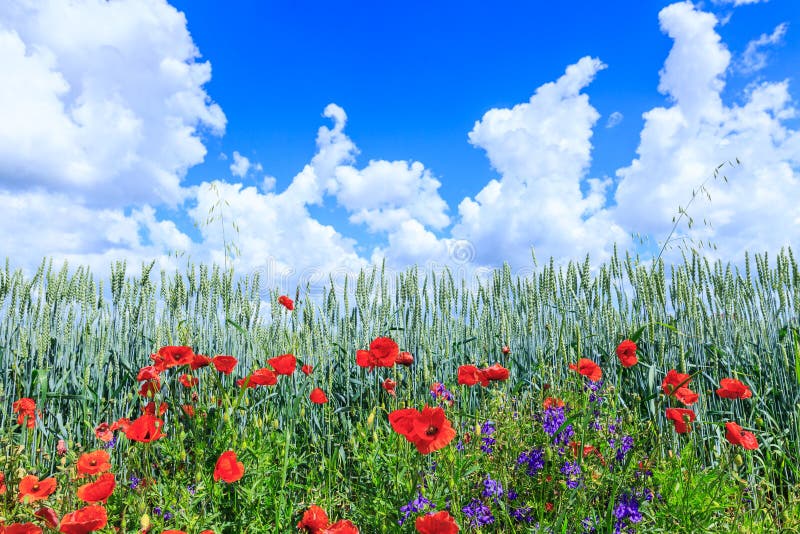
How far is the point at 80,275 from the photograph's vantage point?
309 cm

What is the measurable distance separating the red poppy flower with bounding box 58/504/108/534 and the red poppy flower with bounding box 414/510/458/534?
0.73m

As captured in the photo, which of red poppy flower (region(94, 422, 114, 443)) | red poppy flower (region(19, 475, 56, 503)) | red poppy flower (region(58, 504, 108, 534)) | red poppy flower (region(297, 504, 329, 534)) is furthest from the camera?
red poppy flower (region(94, 422, 114, 443))

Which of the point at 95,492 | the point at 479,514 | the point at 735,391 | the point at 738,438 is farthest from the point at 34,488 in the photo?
the point at 735,391

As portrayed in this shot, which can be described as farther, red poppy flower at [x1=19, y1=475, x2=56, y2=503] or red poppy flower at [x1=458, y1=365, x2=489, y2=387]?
red poppy flower at [x1=458, y1=365, x2=489, y2=387]

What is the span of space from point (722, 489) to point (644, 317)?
5.34 ft

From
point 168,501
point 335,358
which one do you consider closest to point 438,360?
point 335,358

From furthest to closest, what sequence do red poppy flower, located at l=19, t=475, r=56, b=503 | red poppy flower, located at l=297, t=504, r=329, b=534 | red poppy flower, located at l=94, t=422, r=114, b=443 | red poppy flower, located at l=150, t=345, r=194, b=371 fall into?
red poppy flower, located at l=94, t=422, r=114, b=443 → red poppy flower, located at l=150, t=345, r=194, b=371 → red poppy flower, located at l=19, t=475, r=56, b=503 → red poppy flower, located at l=297, t=504, r=329, b=534

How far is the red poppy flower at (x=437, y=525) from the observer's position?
112 cm

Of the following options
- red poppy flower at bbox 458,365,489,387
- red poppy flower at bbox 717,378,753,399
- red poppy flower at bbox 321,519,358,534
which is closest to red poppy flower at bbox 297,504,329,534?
red poppy flower at bbox 321,519,358,534

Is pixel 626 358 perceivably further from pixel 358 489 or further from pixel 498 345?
pixel 498 345

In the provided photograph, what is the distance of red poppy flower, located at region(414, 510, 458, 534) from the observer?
44.3 inches

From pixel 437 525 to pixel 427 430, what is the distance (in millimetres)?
207

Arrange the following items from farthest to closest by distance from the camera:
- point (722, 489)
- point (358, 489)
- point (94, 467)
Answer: point (358, 489) → point (722, 489) → point (94, 467)

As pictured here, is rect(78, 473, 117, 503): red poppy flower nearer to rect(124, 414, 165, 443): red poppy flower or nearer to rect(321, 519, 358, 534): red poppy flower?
rect(124, 414, 165, 443): red poppy flower
